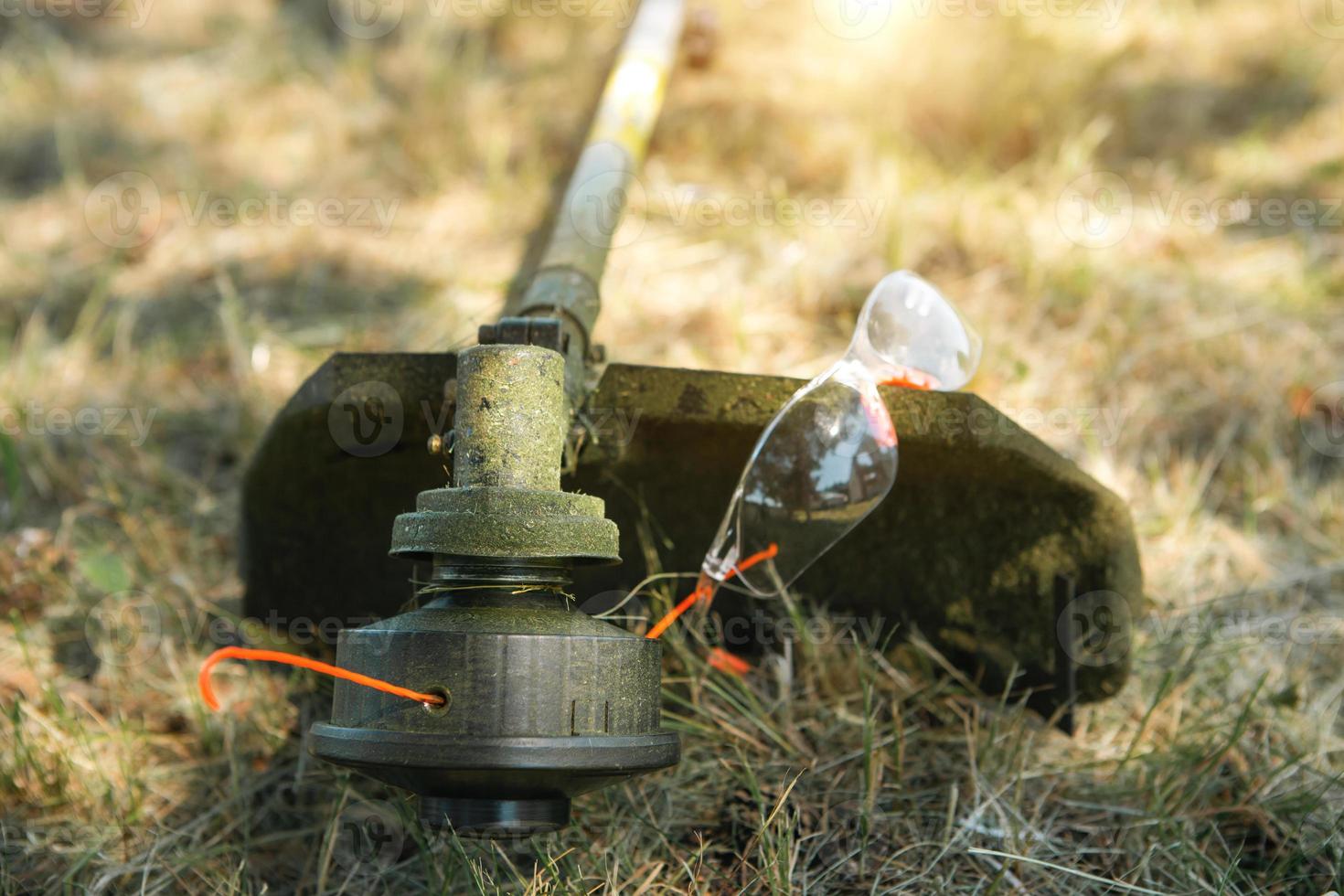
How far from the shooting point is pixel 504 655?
3.65 ft

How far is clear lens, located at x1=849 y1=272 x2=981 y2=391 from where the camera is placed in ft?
5.22

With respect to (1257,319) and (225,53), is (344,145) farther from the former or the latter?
(1257,319)

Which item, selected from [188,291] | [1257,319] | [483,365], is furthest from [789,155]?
[483,365]

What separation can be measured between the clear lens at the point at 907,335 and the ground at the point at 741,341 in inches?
16.6

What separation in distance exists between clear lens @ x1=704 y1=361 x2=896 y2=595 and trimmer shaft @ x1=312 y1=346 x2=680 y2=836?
37 centimetres

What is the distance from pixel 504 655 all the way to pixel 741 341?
137 cm

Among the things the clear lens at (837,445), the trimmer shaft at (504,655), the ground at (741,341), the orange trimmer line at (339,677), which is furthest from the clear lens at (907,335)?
the orange trimmer line at (339,677)

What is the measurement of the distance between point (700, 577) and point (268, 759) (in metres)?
0.74

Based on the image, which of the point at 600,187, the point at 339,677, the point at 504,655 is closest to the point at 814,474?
the point at 504,655

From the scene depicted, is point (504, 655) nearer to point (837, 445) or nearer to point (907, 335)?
point (837, 445)

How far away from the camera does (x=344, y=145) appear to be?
3504mm

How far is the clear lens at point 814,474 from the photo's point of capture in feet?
4.98

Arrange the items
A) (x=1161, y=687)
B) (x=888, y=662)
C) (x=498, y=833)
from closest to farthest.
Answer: (x=498, y=833) → (x=1161, y=687) → (x=888, y=662)

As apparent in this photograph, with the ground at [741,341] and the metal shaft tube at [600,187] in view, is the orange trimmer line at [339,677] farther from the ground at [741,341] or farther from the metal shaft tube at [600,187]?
the metal shaft tube at [600,187]
